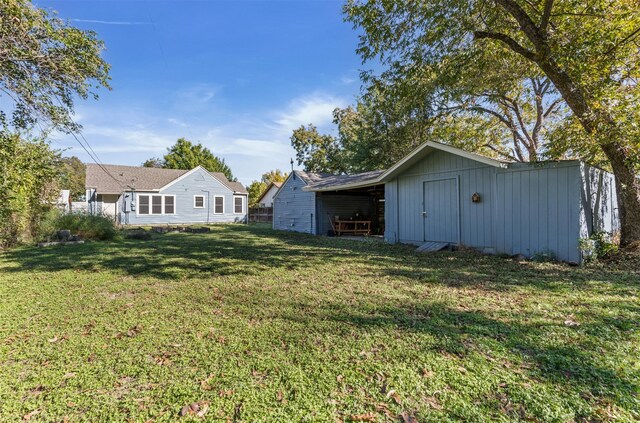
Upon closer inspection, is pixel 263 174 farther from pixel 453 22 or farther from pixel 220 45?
pixel 453 22

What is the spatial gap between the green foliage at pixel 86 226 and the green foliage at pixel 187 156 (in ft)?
89.0

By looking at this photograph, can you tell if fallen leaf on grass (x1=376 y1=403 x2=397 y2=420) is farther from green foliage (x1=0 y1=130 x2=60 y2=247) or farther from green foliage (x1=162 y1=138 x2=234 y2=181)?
green foliage (x1=162 y1=138 x2=234 y2=181)

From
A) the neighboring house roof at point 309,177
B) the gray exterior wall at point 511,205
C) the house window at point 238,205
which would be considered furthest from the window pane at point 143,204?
the gray exterior wall at point 511,205

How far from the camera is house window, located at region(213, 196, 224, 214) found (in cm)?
2419

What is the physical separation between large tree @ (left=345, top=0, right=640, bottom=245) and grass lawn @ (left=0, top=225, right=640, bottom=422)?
2778 mm

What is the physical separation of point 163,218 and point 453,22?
20715 millimetres

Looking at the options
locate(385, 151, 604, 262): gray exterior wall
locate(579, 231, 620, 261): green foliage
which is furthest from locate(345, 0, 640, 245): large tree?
locate(385, 151, 604, 262): gray exterior wall

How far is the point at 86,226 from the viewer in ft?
39.2

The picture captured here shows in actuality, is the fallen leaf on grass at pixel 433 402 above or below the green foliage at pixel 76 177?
below

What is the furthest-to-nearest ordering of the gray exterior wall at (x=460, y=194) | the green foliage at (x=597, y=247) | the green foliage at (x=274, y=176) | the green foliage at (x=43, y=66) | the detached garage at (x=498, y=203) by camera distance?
the green foliage at (x=274, y=176), the gray exterior wall at (x=460, y=194), the detached garage at (x=498, y=203), the green foliage at (x=597, y=247), the green foliage at (x=43, y=66)

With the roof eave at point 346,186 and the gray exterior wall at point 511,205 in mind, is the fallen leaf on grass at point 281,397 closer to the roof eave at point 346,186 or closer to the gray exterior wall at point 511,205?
the gray exterior wall at point 511,205

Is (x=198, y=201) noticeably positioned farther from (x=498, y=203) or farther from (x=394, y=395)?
(x=394, y=395)

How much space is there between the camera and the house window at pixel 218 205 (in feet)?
79.4

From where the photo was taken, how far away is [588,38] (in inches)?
232
